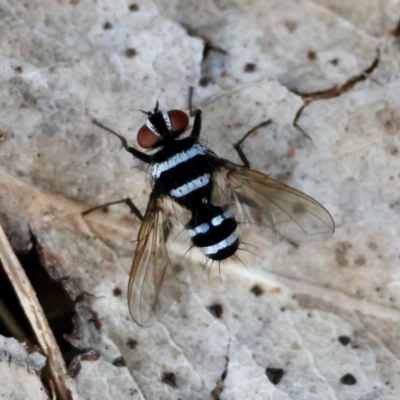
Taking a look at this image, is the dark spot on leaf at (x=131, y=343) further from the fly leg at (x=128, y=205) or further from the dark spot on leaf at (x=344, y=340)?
the dark spot on leaf at (x=344, y=340)

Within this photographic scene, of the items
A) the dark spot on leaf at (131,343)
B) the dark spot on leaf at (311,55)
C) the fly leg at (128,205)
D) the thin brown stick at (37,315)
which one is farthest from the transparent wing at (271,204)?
the thin brown stick at (37,315)

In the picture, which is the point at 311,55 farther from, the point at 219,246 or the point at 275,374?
the point at 275,374

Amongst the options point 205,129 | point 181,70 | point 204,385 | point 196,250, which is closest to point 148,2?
point 181,70

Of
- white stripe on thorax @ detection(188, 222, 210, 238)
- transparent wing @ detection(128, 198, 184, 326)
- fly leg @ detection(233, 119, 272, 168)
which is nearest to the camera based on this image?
transparent wing @ detection(128, 198, 184, 326)

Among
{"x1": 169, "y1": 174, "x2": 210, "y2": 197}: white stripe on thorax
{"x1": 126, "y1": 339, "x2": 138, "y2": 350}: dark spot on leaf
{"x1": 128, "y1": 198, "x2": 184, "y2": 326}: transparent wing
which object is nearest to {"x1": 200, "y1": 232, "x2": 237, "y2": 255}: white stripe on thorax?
{"x1": 128, "y1": 198, "x2": 184, "y2": 326}: transparent wing

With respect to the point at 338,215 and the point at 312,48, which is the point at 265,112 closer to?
the point at 312,48

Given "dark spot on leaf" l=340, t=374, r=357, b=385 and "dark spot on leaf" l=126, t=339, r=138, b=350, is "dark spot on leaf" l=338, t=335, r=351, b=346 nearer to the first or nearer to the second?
"dark spot on leaf" l=340, t=374, r=357, b=385
